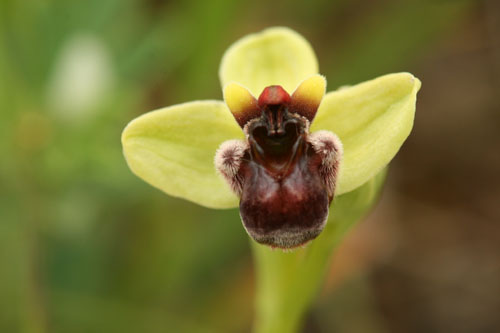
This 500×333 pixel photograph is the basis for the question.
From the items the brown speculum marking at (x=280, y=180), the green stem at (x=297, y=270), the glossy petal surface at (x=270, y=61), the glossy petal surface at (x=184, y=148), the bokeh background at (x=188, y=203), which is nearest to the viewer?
the brown speculum marking at (x=280, y=180)

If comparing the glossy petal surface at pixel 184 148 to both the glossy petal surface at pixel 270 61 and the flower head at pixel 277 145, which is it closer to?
the flower head at pixel 277 145

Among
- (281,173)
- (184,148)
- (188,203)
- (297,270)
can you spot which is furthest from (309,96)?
(188,203)

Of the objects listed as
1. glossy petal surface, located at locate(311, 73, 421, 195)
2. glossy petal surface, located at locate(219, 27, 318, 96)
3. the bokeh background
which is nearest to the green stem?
glossy petal surface, located at locate(311, 73, 421, 195)

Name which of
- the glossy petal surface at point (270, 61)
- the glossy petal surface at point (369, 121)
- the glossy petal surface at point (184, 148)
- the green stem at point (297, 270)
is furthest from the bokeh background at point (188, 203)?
the glossy petal surface at point (369, 121)

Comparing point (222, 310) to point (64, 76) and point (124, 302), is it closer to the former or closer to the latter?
point (124, 302)

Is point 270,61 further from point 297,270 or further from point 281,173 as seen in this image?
point 297,270

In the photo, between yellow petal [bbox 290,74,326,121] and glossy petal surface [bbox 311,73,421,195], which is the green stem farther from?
yellow petal [bbox 290,74,326,121]
